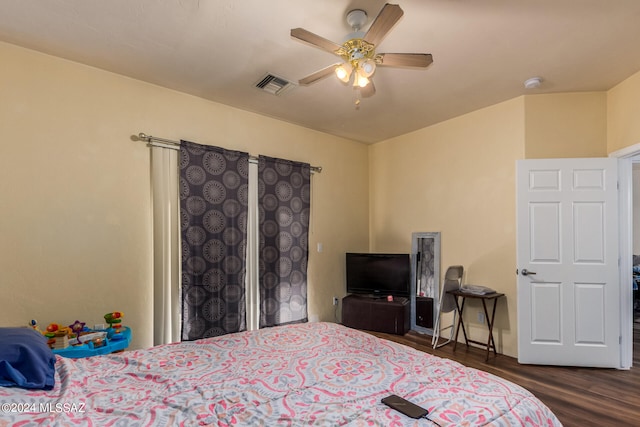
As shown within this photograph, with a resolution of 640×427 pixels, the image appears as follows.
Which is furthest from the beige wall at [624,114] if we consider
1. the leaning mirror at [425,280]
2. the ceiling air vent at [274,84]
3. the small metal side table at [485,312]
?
the ceiling air vent at [274,84]

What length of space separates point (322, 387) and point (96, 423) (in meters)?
0.76

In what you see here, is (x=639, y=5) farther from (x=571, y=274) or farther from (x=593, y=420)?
(x=593, y=420)

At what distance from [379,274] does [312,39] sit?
3.03 m

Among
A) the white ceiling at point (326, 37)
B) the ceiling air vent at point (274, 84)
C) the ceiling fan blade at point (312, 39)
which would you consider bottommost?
the ceiling fan blade at point (312, 39)

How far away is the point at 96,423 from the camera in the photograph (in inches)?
40.8

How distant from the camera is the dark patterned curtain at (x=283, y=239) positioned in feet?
11.9

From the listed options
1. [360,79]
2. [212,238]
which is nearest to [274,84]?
[360,79]

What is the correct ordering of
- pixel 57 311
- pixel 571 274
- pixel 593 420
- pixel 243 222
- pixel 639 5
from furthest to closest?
pixel 243 222, pixel 571 274, pixel 57 311, pixel 593 420, pixel 639 5

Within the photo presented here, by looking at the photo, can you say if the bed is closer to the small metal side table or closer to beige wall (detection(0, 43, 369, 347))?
beige wall (detection(0, 43, 369, 347))

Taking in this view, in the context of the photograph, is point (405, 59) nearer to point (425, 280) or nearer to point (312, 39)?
point (312, 39)

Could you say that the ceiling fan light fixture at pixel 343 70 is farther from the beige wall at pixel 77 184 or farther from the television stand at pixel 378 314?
the television stand at pixel 378 314

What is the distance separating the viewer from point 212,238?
3.19 meters

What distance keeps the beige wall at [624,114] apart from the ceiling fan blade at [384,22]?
249cm

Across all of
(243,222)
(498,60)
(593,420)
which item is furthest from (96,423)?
(498,60)
